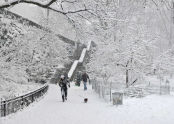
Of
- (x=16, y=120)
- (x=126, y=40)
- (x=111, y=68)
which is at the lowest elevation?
(x=16, y=120)


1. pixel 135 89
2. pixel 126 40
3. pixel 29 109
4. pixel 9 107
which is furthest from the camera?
pixel 126 40

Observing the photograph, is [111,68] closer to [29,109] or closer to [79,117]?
[29,109]

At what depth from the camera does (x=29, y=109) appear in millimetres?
16312

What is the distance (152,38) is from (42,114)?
15.7 meters

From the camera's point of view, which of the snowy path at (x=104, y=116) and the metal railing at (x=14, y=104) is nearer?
the snowy path at (x=104, y=116)

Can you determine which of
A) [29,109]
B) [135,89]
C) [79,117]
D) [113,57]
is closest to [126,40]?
[113,57]

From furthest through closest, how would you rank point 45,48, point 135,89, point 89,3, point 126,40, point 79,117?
point 45,48 → point 126,40 → point 135,89 → point 79,117 → point 89,3

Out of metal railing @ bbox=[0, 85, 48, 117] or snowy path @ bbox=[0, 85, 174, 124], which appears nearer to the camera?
snowy path @ bbox=[0, 85, 174, 124]

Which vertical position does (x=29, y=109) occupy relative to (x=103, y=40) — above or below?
below

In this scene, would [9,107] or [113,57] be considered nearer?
[9,107]

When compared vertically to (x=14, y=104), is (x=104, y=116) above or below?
below

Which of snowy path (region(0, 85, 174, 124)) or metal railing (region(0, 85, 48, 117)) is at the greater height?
metal railing (region(0, 85, 48, 117))

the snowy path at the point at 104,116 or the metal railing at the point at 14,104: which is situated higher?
the metal railing at the point at 14,104

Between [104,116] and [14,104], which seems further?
[14,104]
